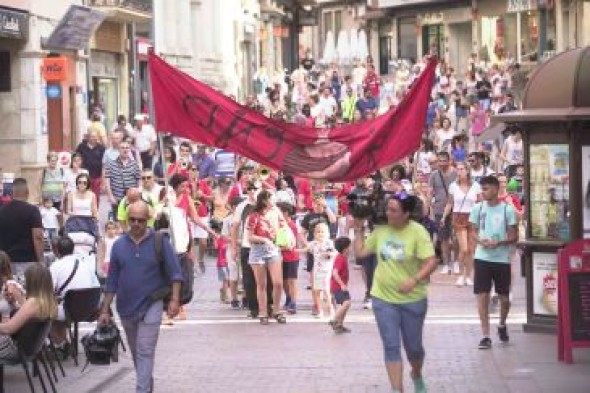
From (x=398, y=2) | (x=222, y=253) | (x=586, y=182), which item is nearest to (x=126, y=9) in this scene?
(x=222, y=253)

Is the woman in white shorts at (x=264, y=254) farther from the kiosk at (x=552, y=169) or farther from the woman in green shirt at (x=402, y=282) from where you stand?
the woman in green shirt at (x=402, y=282)

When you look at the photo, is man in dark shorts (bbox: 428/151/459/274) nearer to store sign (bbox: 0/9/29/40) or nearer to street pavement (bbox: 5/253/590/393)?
street pavement (bbox: 5/253/590/393)

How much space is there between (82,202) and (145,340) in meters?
9.50

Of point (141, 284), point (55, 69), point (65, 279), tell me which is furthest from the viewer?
point (55, 69)

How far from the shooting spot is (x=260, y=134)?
16078mm

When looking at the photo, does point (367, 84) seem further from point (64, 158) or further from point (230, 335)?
point (230, 335)

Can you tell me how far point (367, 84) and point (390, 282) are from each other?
3428 cm

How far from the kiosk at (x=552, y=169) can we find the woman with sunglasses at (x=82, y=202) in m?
7.02

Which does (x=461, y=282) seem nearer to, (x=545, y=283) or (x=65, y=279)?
(x=545, y=283)

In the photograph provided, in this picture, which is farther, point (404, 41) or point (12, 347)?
point (404, 41)

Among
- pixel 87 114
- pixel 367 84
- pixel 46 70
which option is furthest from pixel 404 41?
pixel 46 70

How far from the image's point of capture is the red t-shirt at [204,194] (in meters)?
23.7

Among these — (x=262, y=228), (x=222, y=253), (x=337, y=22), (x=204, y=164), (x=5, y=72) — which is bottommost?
(x=222, y=253)

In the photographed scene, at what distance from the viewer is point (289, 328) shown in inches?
709
